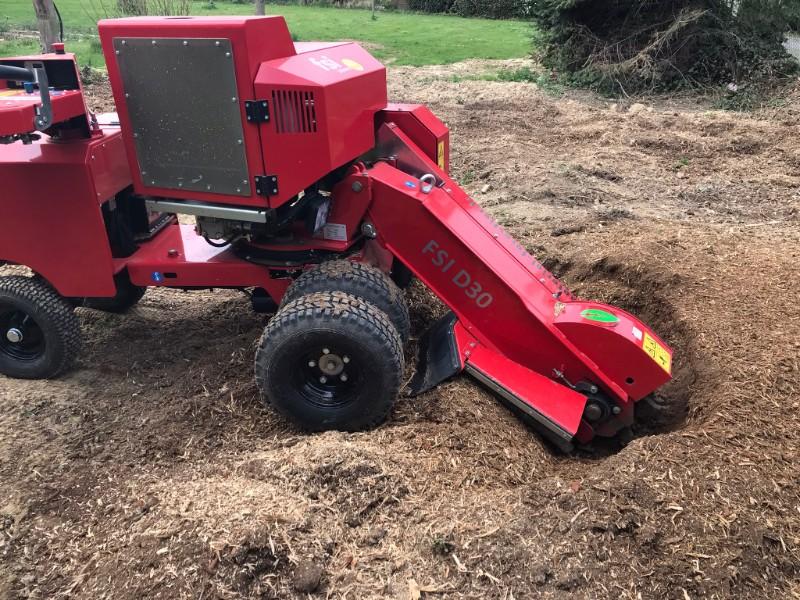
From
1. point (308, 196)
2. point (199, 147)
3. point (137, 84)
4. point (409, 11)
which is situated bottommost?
point (409, 11)

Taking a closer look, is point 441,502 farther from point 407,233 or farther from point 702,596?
point 407,233

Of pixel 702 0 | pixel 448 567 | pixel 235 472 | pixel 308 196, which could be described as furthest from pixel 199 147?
pixel 702 0

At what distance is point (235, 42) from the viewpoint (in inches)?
115

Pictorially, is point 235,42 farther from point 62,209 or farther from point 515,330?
point 515,330

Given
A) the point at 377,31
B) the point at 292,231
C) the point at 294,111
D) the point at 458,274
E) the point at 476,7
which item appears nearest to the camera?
the point at 294,111

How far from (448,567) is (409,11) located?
99.9 ft

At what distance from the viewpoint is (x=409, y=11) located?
29469 mm

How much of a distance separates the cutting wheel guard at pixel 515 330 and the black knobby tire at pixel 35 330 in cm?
185

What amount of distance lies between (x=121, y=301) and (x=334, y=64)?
2395 millimetres

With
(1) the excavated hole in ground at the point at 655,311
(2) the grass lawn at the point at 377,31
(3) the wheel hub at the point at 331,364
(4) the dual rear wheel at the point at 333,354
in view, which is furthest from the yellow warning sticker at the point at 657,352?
(2) the grass lawn at the point at 377,31

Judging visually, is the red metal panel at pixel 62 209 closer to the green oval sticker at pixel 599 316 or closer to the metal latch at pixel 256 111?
the metal latch at pixel 256 111

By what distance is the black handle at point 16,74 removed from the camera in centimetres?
286

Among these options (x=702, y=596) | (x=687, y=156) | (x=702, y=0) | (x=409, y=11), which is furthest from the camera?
(x=409, y=11)

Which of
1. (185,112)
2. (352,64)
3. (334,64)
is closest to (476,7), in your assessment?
(352,64)
